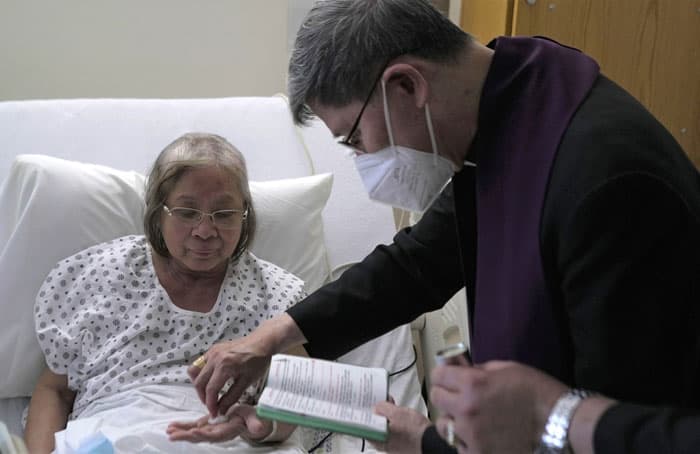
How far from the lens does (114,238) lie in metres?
2.05

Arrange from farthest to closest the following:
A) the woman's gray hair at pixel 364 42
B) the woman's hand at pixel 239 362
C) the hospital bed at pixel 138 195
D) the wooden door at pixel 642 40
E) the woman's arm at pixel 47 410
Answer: the wooden door at pixel 642 40 < the hospital bed at pixel 138 195 < the woman's arm at pixel 47 410 < the woman's hand at pixel 239 362 < the woman's gray hair at pixel 364 42

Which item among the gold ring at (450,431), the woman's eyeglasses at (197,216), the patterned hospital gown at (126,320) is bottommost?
the patterned hospital gown at (126,320)

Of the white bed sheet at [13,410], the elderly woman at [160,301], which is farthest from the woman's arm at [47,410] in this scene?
the white bed sheet at [13,410]

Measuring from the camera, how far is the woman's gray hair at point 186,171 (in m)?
1.84

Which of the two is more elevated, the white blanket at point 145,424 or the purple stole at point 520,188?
the purple stole at point 520,188

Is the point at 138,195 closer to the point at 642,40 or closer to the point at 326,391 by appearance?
the point at 326,391

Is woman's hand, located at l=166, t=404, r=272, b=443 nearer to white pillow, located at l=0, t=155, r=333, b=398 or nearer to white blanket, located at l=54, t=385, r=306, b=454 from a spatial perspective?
white blanket, located at l=54, t=385, r=306, b=454

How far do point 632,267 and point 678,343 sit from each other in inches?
4.5

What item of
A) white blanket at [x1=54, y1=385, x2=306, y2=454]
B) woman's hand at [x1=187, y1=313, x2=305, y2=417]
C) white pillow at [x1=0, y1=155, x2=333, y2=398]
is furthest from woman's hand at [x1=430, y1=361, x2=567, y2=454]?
white pillow at [x1=0, y1=155, x2=333, y2=398]

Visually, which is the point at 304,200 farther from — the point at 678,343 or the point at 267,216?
the point at 678,343

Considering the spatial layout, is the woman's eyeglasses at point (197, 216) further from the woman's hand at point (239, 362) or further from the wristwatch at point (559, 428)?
the wristwatch at point (559, 428)

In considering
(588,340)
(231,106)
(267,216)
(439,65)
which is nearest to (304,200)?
(267,216)

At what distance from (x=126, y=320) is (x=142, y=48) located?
50.8 inches

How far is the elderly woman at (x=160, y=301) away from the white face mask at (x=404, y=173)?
605mm
